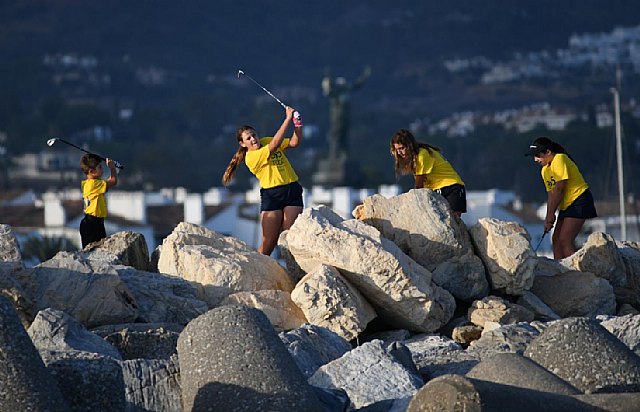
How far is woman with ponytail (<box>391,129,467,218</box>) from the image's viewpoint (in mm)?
11539

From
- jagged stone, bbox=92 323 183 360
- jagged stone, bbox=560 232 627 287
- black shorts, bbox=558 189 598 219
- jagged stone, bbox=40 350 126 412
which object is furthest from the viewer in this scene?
black shorts, bbox=558 189 598 219

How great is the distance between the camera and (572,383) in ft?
22.3

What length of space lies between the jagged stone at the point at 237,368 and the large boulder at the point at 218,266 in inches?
128

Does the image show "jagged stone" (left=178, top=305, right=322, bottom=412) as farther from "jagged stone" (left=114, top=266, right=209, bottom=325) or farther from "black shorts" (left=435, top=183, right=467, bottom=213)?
"black shorts" (left=435, top=183, right=467, bottom=213)

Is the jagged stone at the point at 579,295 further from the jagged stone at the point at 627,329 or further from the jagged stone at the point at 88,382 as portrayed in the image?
the jagged stone at the point at 88,382

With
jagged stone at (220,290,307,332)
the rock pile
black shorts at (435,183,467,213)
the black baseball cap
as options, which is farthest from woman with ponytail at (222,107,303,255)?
jagged stone at (220,290,307,332)

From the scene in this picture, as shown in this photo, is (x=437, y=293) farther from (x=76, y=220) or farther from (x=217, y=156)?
(x=217, y=156)

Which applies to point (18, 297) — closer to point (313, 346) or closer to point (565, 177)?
point (313, 346)

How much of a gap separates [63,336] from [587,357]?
2.34 meters

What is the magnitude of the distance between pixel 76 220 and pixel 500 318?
44273 mm

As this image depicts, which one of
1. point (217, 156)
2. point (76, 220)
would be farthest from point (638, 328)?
point (217, 156)

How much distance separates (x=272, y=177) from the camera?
1198 cm

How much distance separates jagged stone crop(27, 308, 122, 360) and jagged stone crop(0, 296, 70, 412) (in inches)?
41.5

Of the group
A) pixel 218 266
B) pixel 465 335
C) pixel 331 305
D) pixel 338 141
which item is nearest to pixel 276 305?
pixel 331 305
